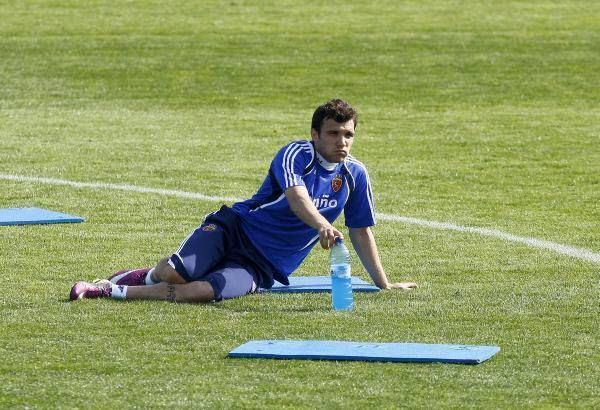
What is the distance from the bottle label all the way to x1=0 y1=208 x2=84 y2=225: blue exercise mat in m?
4.20

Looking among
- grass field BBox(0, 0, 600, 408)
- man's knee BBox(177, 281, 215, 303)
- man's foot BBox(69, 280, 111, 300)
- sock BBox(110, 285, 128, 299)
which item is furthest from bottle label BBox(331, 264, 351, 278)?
man's foot BBox(69, 280, 111, 300)

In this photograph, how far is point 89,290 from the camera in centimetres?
942

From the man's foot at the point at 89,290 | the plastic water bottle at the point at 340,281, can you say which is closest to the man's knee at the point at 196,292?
the man's foot at the point at 89,290

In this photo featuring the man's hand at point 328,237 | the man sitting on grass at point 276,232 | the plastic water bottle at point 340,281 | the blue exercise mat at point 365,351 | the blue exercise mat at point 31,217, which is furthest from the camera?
the blue exercise mat at point 31,217

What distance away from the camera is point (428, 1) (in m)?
31.5

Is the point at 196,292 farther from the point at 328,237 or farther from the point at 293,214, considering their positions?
the point at 328,237

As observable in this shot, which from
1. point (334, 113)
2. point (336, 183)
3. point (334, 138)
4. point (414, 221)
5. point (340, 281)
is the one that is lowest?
point (414, 221)

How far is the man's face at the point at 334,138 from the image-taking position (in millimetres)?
9273

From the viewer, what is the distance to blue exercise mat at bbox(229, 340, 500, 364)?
771 centimetres

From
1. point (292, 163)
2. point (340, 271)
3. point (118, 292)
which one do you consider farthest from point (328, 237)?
point (118, 292)

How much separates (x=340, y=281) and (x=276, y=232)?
0.69 meters

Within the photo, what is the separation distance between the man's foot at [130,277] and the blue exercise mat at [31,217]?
296 centimetres

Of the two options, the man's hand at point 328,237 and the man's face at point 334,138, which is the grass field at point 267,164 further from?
the man's face at point 334,138

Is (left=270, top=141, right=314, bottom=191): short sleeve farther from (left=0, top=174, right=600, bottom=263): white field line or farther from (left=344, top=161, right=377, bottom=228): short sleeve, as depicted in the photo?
(left=0, top=174, right=600, bottom=263): white field line
